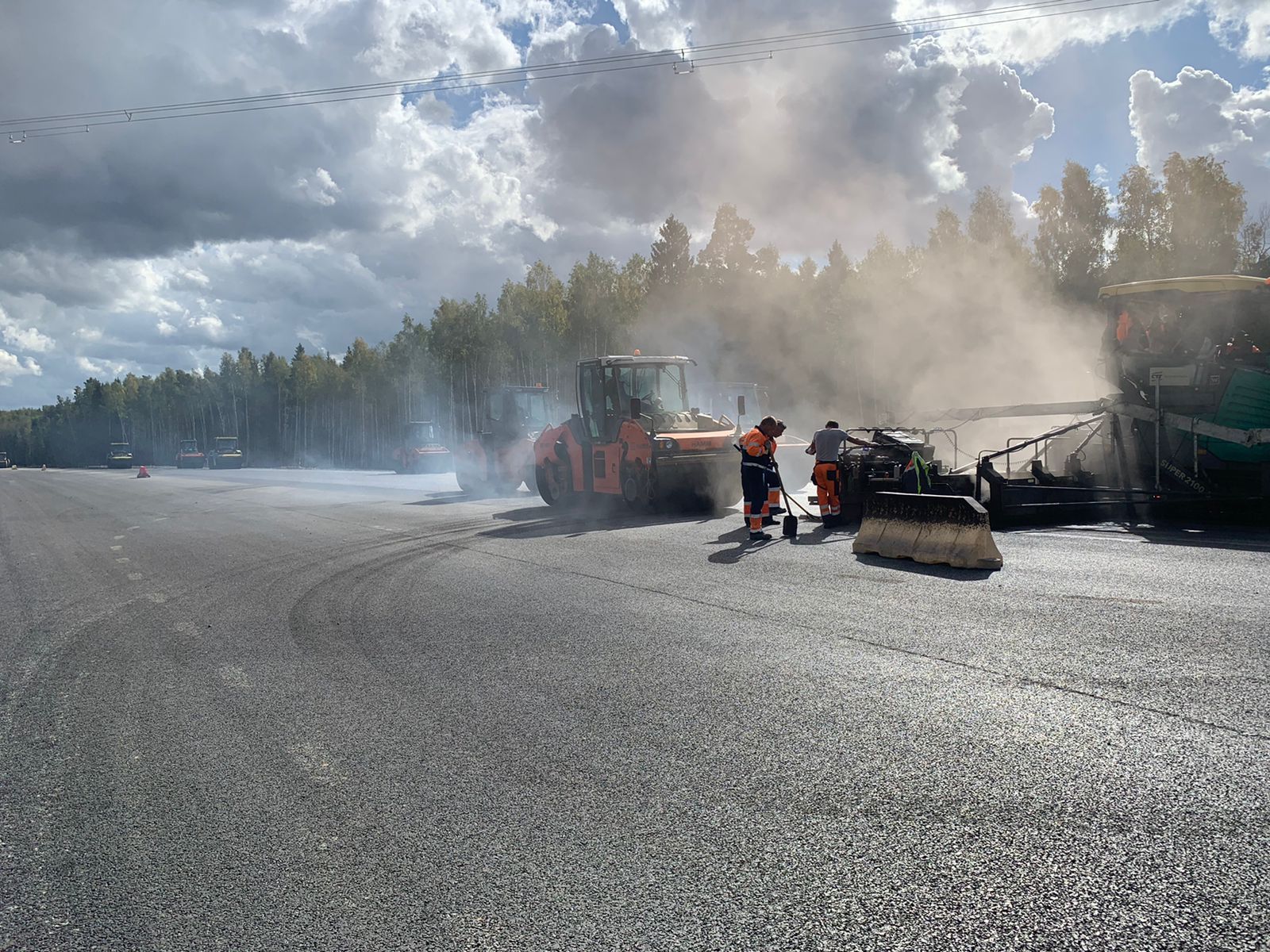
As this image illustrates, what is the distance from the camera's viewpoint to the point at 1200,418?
12055 mm

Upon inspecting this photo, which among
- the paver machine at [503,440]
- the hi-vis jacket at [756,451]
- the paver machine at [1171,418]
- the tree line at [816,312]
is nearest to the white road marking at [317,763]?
the hi-vis jacket at [756,451]

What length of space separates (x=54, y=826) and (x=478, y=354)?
229 feet

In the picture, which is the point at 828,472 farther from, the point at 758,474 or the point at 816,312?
the point at 816,312

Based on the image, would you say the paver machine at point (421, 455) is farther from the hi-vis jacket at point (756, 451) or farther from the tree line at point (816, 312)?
the hi-vis jacket at point (756, 451)

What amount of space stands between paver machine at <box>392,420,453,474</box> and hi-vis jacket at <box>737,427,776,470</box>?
30.8 m

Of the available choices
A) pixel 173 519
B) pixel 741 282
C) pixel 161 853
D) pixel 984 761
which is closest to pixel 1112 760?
pixel 984 761

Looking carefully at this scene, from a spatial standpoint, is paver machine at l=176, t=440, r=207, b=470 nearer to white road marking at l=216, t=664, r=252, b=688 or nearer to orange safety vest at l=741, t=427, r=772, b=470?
orange safety vest at l=741, t=427, r=772, b=470

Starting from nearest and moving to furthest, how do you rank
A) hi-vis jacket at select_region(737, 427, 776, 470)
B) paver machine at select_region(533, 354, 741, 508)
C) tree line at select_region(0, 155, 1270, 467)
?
hi-vis jacket at select_region(737, 427, 776, 470)
paver machine at select_region(533, 354, 741, 508)
tree line at select_region(0, 155, 1270, 467)

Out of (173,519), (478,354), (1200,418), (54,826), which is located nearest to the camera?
(54,826)

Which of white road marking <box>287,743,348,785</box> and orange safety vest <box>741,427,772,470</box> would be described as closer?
white road marking <box>287,743,348,785</box>

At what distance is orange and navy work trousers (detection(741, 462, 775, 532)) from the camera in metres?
12.4

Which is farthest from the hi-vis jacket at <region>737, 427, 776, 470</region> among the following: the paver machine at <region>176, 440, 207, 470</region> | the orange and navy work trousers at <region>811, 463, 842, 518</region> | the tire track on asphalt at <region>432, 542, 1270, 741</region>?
the paver machine at <region>176, 440, 207, 470</region>

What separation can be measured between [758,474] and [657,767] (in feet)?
29.3

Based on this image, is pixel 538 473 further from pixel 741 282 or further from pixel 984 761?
pixel 741 282
